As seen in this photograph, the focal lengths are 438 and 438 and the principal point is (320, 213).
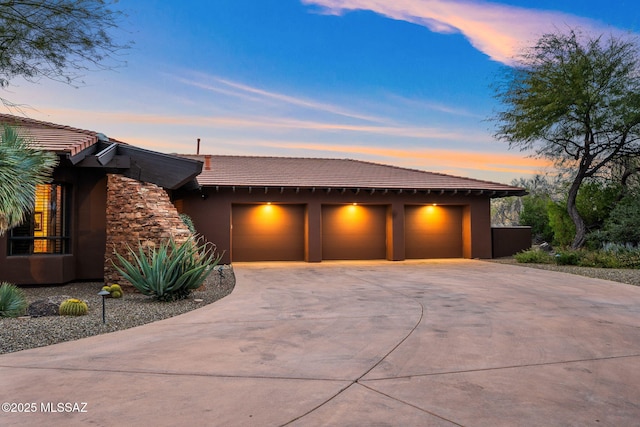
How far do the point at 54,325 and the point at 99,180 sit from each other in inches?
241

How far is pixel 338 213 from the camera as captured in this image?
18.1 metres

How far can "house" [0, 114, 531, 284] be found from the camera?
34.2 feet

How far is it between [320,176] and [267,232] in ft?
10.5

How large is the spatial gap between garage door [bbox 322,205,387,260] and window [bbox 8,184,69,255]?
9566mm

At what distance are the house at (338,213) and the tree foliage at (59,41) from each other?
22.1 feet

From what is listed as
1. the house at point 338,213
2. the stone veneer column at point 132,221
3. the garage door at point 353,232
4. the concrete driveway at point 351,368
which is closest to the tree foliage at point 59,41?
the stone veneer column at point 132,221

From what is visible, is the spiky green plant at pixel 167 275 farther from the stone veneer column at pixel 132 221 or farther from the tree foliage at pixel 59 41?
the tree foliage at pixel 59 41

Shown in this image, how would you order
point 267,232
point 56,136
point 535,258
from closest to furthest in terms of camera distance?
1. point 56,136
2. point 535,258
3. point 267,232

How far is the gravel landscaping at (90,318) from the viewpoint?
5551 mm

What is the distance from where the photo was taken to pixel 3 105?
877 centimetres

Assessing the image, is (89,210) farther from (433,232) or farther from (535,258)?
(535,258)

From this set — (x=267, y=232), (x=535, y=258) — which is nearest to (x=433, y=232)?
(x=535, y=258)

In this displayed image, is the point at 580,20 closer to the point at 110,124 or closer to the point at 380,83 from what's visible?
the point at 380,83

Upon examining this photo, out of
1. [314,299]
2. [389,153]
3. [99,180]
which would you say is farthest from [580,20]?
[99,180]
